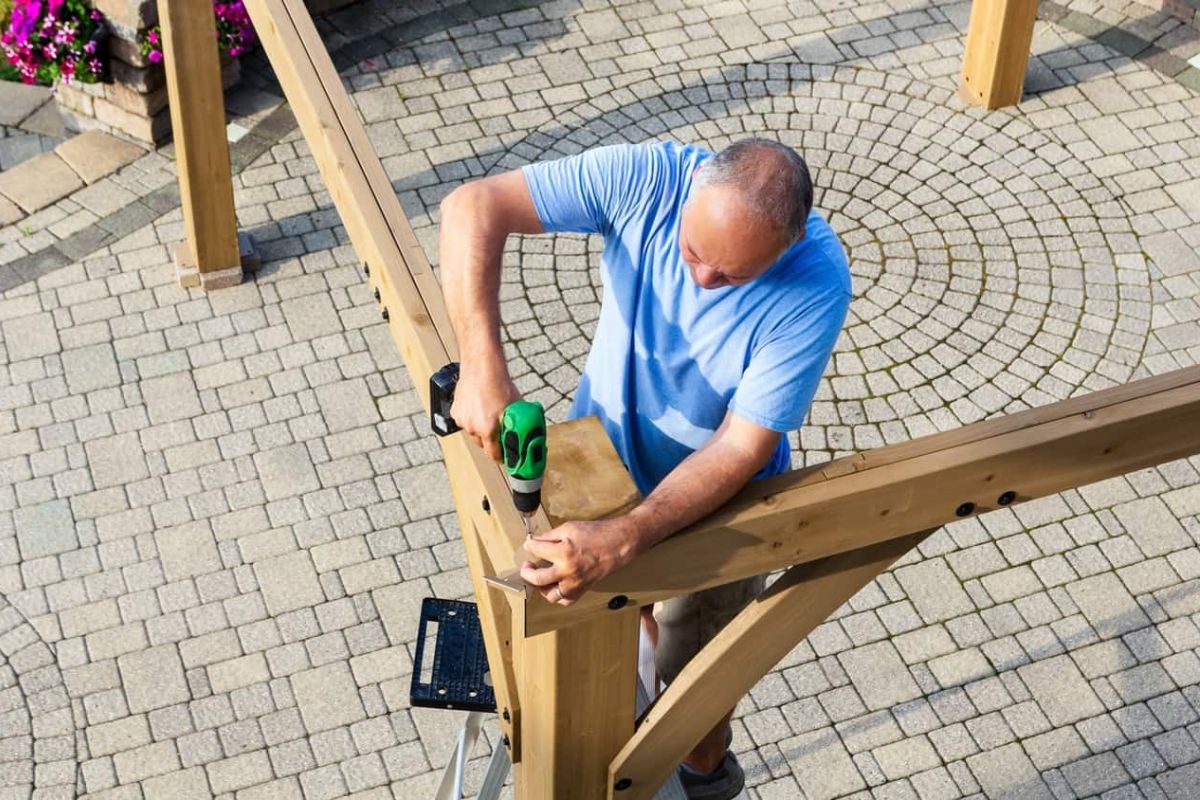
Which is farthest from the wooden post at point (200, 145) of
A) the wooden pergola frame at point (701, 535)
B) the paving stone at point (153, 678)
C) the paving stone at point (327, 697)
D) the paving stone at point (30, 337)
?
the wooden pergola frame at point (701, 535)

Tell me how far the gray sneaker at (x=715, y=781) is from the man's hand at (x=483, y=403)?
2194 millimetres

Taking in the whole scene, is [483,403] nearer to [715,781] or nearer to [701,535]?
[701,535]

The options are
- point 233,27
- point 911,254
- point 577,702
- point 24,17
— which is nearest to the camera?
point 577,702

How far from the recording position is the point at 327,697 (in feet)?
19.5

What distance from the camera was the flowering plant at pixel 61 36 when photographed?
315 inches

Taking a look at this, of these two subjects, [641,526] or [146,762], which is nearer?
[641,526]

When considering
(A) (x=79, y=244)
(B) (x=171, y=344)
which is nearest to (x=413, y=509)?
(B) (x=171, y=344)

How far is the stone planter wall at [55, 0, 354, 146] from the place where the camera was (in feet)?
26.1

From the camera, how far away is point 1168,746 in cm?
582

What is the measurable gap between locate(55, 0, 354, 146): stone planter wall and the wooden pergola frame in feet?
16.0

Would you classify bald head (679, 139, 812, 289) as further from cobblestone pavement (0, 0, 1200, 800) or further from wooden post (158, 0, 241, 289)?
wooden post (158, 0, 241, 289)

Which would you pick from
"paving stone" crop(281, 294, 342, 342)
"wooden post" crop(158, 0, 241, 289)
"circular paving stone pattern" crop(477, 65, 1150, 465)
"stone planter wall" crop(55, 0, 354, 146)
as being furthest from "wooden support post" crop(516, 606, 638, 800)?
"stone planter wall" crop(55, 0, 354, 146)

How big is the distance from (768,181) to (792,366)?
0.47m

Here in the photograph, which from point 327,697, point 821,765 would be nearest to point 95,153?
point 327,697
